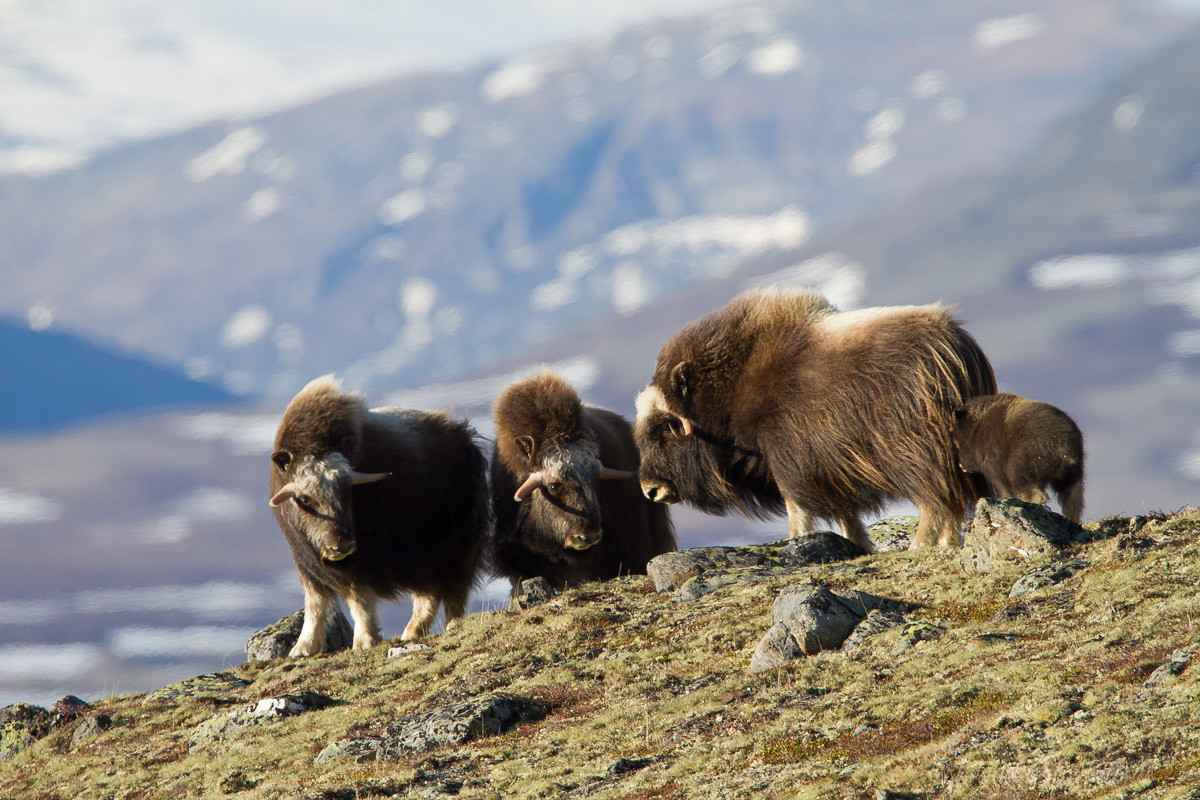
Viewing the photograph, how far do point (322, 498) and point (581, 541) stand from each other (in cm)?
198

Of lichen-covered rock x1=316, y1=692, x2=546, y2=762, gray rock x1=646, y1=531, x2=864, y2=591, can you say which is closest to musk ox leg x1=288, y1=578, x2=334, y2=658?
gray rock x1=646, y1=531, x2=864, y2=591

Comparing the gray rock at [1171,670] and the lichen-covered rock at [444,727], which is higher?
the lichen-covered rock at [444,727]

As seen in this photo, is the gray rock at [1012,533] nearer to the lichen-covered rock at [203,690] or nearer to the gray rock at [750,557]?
the gray rock at [750,557]

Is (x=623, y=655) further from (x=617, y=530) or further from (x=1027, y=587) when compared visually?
(x=617, y=530)

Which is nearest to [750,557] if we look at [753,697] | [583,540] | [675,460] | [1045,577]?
[675,460]

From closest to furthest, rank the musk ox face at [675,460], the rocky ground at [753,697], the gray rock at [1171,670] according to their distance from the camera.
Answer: the rocky ground at [753,697] < the gray rock at [1171,670] < the musk ox face at [675,460]

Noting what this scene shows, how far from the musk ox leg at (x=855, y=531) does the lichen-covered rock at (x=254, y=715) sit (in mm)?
3824

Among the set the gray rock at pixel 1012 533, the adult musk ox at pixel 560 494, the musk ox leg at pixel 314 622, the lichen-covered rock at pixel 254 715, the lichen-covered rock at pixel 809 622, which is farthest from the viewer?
the musk ox leg at pixel 314 622

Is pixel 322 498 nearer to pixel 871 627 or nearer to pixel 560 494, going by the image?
pixel 560 494

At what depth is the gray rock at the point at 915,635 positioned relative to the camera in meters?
6.03

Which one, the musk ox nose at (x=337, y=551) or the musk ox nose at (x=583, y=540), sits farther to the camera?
the musk ox nose at (x=583, y=540)

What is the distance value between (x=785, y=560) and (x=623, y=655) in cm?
187

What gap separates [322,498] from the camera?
30.6 ft

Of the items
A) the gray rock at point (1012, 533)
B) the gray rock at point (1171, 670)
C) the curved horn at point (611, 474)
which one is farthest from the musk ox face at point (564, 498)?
the gray rock at point (1171, 670)
